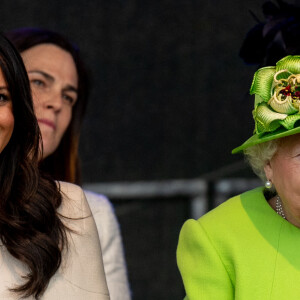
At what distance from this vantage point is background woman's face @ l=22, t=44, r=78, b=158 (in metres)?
4.33

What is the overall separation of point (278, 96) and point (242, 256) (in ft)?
1.78

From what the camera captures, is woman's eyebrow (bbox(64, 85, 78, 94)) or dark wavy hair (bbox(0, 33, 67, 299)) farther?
woman's eyebrow (bbox(64, 85, 78, 94))

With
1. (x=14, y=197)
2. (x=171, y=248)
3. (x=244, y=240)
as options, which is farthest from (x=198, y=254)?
(x=171, y=248)

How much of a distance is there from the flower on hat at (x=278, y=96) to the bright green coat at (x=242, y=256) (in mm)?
321

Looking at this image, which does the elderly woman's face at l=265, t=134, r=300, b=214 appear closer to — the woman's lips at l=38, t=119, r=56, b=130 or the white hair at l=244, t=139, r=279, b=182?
the white hair at l=244, t=139, r=279, b=182

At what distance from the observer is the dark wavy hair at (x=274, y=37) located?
11.9ft

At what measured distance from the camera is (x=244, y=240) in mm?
3336

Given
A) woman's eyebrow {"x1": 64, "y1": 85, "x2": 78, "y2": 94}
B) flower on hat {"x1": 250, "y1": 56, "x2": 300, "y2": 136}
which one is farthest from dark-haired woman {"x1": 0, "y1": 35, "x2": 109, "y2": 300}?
woman's eyebrow {"x1": 64, "y1": 85, "x2": 78, "y2": 94}

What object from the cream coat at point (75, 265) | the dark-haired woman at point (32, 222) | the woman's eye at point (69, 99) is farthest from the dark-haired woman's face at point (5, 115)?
the woman's eye at point (69, 99)

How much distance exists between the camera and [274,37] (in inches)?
145

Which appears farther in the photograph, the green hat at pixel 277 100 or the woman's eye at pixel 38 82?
the woman's eye at pixel 38 82

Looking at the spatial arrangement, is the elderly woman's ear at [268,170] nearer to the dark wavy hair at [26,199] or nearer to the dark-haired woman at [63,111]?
the dark wavy hair at [26,199]

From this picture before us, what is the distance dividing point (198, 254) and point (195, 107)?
2803 mm

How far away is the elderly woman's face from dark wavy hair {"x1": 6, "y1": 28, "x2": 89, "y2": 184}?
4.88ft
